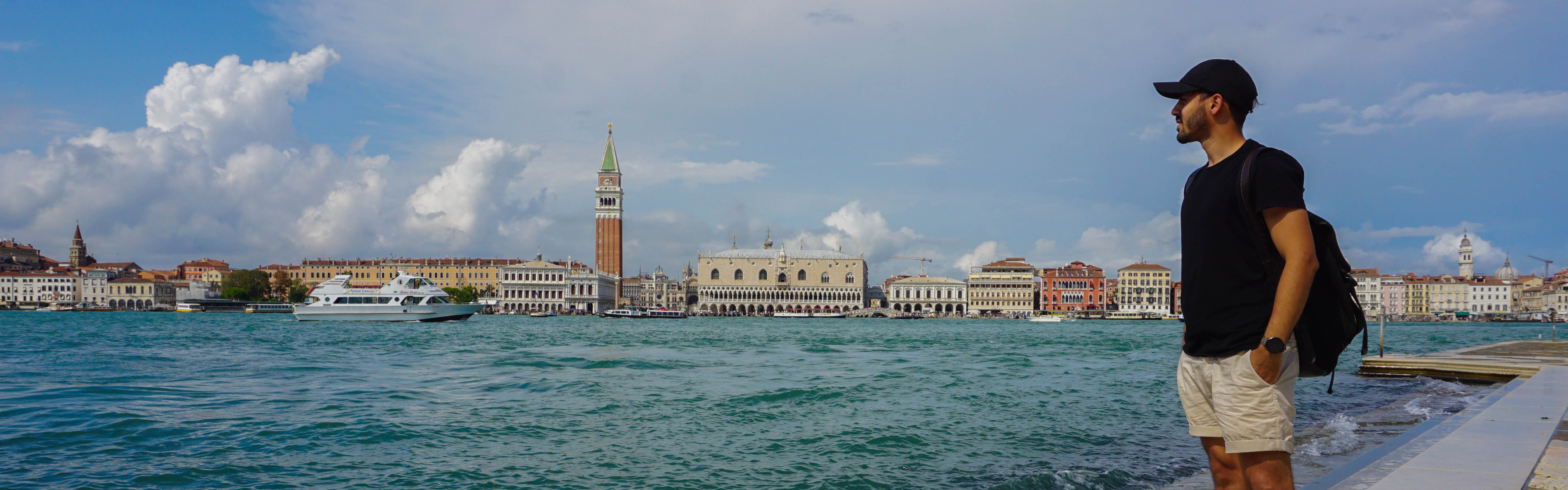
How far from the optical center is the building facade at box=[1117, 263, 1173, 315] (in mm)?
86875

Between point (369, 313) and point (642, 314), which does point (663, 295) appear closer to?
point (642, 314)

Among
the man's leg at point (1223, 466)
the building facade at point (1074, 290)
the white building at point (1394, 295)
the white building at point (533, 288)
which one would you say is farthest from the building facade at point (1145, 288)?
the man's leg at point (1223, 466)

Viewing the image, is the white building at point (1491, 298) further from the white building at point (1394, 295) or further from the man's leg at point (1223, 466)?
the man's leg at point (1223, 466)

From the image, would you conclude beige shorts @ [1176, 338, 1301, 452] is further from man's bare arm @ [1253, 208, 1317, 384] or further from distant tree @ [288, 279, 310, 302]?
distant tree @ [288, 279, 310, 302]

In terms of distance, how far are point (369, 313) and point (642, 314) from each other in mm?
28488

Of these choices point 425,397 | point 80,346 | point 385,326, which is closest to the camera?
point 425,397

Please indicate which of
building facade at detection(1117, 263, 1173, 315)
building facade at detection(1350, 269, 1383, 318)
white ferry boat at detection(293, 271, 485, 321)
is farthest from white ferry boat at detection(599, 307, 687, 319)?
building facade at detection(1350, 269, 1383, 318)

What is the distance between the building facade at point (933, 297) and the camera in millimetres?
90500

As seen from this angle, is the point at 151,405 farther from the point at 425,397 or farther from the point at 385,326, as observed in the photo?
the point at 385,326

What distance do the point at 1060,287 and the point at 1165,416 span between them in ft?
276

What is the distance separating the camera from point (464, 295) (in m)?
79.9

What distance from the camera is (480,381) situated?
→ 12.3 metres

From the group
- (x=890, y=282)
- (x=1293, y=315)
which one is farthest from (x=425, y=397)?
(x=890, y=282)

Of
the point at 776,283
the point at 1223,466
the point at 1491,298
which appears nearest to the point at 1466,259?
the point at 1491,298
